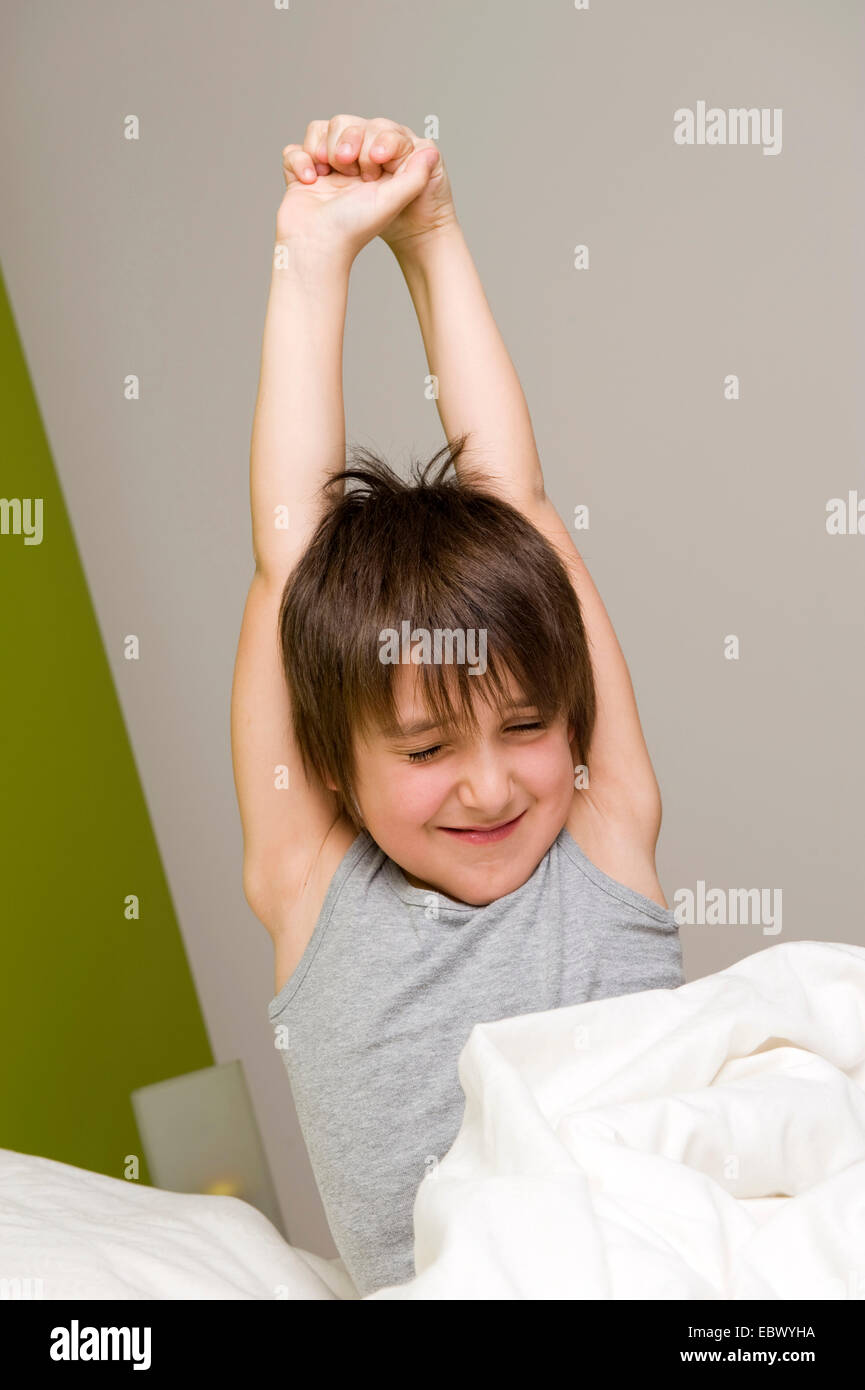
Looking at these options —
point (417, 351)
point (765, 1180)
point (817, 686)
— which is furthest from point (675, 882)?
point (765, 1180)

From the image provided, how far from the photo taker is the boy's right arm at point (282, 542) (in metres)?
1.01

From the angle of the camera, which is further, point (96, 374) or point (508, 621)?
point (96, 374)

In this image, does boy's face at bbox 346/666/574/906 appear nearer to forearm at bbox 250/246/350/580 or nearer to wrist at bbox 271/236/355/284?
forearm at bbox 250/246/350/580

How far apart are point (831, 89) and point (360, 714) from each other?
1.15m

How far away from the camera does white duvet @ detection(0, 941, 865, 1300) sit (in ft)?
1.86

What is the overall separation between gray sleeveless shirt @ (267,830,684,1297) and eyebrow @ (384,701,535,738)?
0.16 meters

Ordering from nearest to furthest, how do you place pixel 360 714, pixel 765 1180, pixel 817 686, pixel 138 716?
1. pixel 765 1180
2. pixel 360 714
3. pixel 817 686
4. pixel 138 716

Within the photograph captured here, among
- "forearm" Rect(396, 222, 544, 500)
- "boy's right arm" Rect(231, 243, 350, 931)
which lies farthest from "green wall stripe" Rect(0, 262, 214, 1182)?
"forearm" Rect(396, 222, 544, 500)

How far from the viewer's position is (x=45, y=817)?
5.26 feet

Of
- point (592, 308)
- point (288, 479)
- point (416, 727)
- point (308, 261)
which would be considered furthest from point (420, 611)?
point (592, 308)

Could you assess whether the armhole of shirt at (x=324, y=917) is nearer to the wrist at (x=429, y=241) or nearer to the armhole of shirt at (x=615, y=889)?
the armhole of shirt at (x=615, y=889)

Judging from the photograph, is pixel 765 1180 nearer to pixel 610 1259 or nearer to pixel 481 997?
pixel 610 1259

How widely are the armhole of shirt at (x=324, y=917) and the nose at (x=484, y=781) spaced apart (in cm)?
15

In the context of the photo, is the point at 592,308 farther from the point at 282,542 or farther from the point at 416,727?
the point at 416,727
